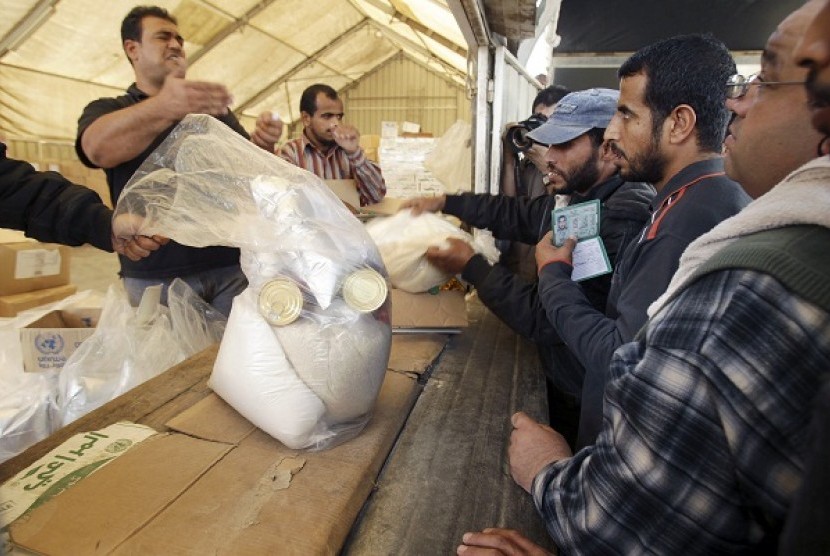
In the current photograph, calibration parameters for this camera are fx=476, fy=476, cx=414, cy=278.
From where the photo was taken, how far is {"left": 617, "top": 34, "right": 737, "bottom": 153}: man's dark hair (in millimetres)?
1020

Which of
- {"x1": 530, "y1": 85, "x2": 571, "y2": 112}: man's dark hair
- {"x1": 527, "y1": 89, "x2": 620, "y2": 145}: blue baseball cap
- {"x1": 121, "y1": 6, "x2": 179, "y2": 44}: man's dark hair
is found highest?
{"x1": 121, "y1": 6, "x2": 179, "y2": 44}: man's dark hair

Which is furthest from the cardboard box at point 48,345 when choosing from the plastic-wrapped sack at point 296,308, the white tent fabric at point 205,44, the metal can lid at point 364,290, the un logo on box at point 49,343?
the white tent fabric at point 205,44

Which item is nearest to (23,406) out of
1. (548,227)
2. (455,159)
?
(548,227)

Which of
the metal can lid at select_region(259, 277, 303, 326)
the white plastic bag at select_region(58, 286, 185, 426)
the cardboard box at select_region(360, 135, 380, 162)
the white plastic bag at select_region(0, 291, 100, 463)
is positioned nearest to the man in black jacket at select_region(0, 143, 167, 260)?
the white plastic bag at select_region(58, 286, 185, 426)

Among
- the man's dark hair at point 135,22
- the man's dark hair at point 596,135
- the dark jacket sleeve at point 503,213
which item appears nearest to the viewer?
the man's dark hair at point 596,135

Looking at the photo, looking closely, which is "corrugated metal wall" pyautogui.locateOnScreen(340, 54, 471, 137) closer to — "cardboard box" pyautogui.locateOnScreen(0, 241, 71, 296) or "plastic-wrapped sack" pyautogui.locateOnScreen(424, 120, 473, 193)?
"plastic-wrapped sack" pyautogui.locateOnScreen(424, 120, 473, 193)

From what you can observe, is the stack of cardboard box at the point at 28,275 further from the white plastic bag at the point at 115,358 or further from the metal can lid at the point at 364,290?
the metal can lid at the point at 364,290

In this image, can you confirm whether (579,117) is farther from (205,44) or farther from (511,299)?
(205,44)

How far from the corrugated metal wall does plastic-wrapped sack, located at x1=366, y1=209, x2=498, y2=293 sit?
12.0 meters

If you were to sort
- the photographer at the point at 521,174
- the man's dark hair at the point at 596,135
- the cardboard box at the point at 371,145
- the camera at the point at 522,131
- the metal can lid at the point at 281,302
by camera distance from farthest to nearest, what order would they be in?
the cardboard box at the point at 371,145 < the photographer at the point at 521,174 < the camera at the point at 522,131 < the man's dark hair at the point at 596,135 < the metal can lid at the point at 281,302

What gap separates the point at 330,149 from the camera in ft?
8.83

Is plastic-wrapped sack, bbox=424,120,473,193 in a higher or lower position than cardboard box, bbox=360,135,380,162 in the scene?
lower

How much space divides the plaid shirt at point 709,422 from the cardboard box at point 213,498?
0.34 m

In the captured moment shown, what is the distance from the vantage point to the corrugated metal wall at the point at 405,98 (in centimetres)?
1294
